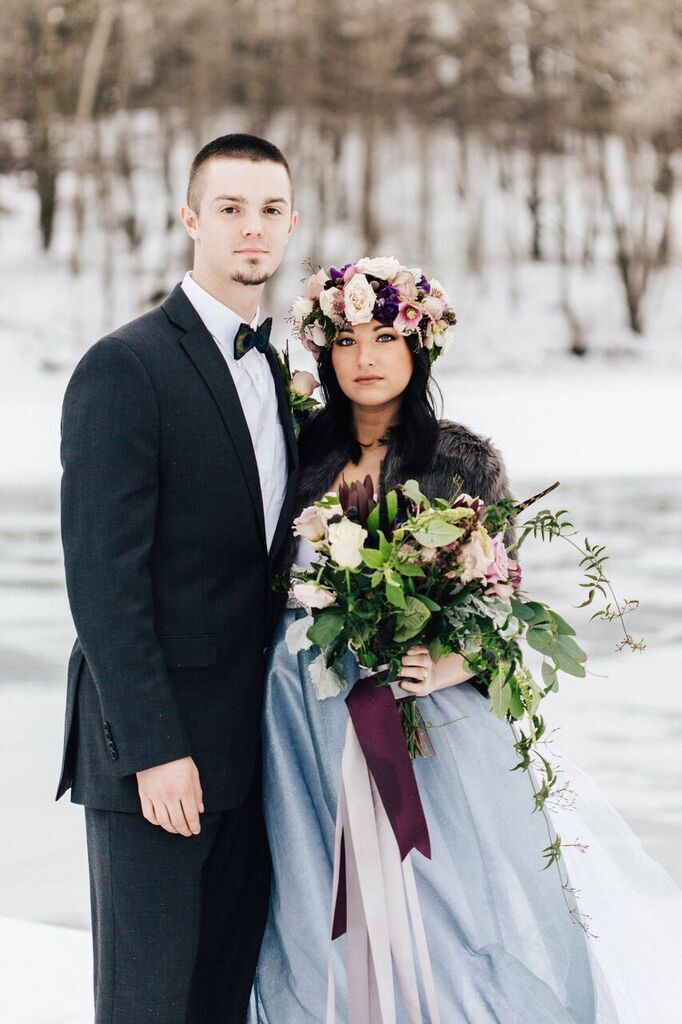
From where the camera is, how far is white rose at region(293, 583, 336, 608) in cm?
210

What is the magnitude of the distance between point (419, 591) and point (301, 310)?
0.71 meters

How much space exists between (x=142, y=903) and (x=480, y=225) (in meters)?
11.8

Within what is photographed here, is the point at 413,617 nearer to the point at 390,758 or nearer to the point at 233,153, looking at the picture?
the point at 390,758

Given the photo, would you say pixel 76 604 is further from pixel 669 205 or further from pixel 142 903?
pixel 669 205

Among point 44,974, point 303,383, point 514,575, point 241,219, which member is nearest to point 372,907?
point 514,575

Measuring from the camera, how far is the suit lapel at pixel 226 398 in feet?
7.32

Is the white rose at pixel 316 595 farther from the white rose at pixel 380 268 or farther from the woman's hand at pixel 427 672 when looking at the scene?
the white rose at pixel 380 268

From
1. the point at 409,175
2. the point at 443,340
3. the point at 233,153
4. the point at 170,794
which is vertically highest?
the point at 409,175

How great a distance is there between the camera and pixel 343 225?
43.5ft

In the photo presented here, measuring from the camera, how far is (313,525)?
214 cm

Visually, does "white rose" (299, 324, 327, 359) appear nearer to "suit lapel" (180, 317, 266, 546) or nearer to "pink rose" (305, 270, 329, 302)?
"pink rose" (305, 270, 329, 302)

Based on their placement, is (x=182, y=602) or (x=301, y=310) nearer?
(x=182, y=602)

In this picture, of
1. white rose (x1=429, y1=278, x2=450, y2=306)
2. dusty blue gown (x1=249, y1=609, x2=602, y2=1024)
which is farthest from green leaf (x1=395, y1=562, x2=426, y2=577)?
white rose (x1=429, y1=278, x2=450, y2=306)

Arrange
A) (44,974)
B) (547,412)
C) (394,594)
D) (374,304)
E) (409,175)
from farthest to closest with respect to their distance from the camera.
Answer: (409,175), (547,412), (44,974), (374,304), (394,594)
